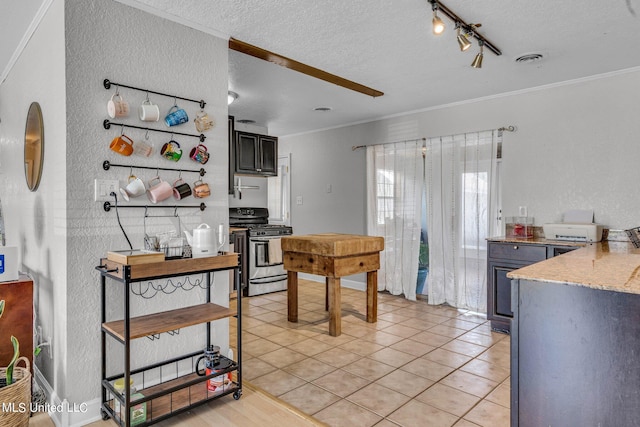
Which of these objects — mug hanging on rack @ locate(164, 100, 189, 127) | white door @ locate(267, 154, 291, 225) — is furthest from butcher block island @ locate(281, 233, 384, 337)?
white door @ locate(267, 154, 291, 225)

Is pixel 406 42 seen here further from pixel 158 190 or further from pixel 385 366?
pixel 385 366

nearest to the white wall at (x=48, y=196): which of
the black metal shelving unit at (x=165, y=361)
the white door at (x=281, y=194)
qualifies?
the black metal shelving unit at (x=165, y=361)

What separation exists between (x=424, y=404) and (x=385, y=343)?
3.25 feet

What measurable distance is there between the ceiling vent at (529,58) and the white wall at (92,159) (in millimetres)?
2225

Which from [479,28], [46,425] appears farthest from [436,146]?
[46,425]

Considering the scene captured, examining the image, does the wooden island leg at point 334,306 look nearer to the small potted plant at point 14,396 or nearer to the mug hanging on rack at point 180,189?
the mug hanging on rack at point 180,189

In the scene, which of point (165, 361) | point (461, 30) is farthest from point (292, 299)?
point (461, 30)

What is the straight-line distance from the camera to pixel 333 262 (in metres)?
3.28

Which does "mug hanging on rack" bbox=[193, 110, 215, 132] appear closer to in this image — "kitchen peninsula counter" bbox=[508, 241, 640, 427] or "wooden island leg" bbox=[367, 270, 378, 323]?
"kitchen peninsula counter" bbox=[508, 241, 640, 427]

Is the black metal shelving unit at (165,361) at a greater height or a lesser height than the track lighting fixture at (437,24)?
lesser

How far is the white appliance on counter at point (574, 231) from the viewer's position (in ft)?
10.2

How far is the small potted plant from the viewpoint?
171cm

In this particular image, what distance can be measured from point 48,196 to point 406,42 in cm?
245

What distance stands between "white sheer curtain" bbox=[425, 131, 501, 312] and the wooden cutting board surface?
1038 mm
